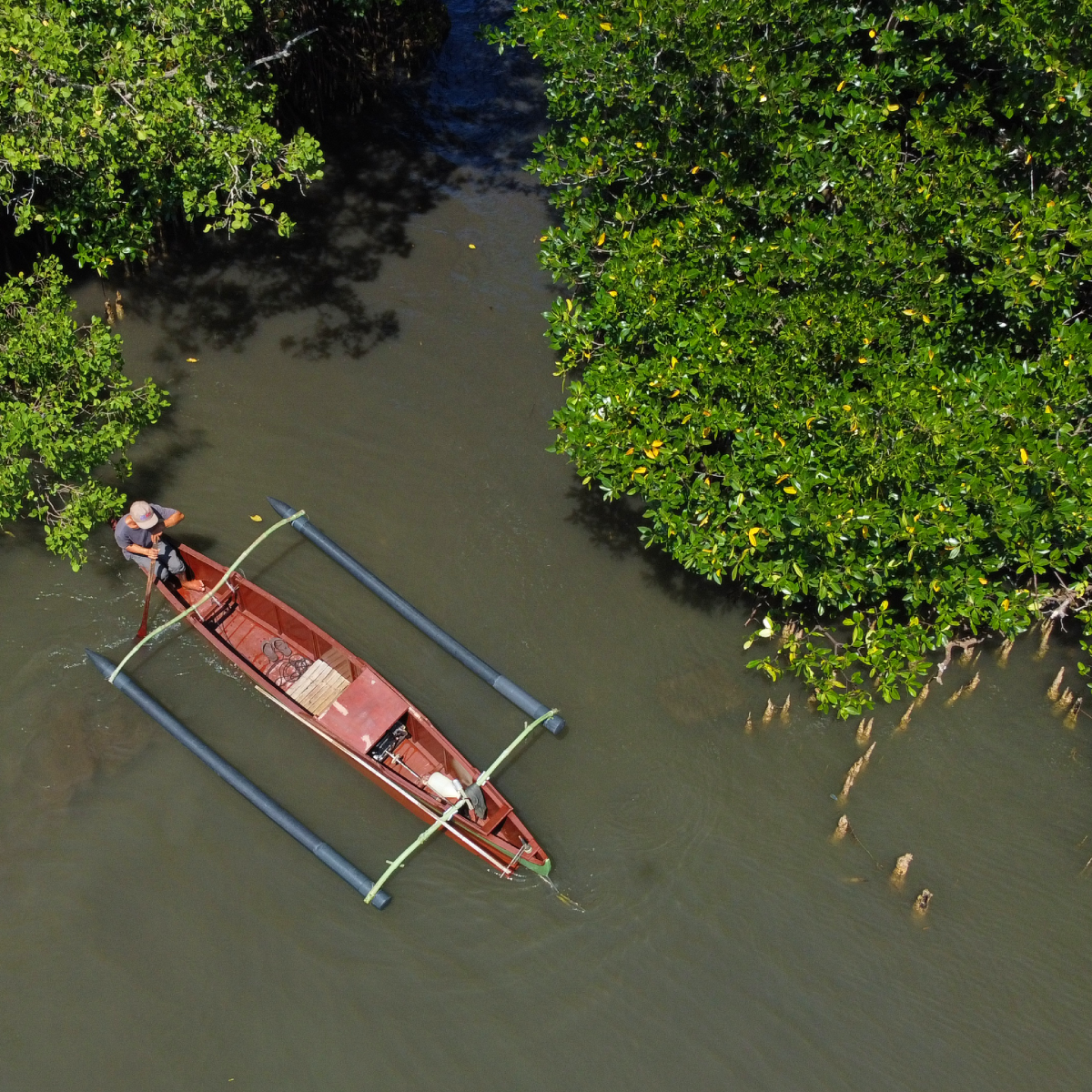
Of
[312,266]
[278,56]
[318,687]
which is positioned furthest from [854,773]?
[312,266]

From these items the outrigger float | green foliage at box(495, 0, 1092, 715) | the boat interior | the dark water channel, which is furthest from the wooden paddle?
green foliage at box(495, 0, 1092, 715)

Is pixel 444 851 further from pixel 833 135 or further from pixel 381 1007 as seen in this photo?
pixel 833 135

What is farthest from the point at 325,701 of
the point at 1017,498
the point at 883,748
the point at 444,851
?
the point at 1017,498

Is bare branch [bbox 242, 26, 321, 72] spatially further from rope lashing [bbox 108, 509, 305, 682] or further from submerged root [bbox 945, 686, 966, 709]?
submerged root [bbox 945, 686, 966, 709]

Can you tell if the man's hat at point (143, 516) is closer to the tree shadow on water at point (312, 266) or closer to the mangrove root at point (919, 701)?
the tree shadow on water at point (312, 266)

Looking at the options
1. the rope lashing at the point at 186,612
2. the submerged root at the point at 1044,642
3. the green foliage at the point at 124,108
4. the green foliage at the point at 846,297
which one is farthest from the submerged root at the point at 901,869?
the green foliage at the point at 124,108
